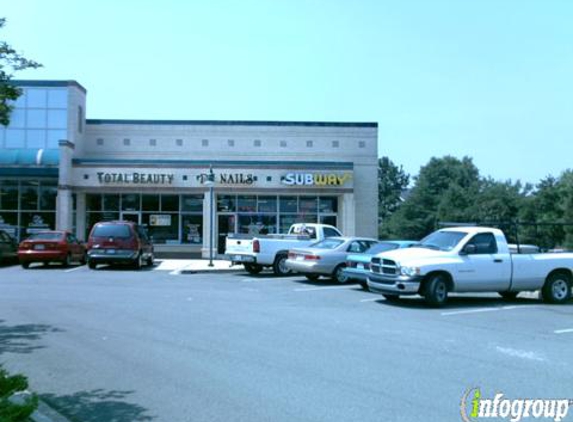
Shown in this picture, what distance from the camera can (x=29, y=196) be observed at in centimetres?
3216

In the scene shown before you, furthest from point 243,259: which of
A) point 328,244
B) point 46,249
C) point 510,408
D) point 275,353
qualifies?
point 510,408

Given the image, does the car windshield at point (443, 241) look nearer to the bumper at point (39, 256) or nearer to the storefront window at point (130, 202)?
the bumper at point (39, 256)

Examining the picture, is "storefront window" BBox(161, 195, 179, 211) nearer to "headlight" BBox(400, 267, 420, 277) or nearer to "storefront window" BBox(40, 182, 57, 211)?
"storefront window" BBox(40, 182, 57, 211)

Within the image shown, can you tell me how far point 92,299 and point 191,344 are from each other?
603cm

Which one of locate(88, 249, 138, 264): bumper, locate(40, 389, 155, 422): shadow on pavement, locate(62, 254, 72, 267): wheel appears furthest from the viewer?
locate(62, 254, 72, 267): wheel

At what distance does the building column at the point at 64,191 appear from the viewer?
30.1 meters

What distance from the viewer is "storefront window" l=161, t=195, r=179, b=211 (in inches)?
1273

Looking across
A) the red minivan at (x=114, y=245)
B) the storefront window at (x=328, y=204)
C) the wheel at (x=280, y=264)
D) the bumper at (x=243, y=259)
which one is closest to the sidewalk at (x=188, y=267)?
the red minivan at (x=114, y=245)

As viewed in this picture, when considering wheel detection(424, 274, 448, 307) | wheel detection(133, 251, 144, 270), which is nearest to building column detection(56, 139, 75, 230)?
wheel detection(133, 251, 144, 270)

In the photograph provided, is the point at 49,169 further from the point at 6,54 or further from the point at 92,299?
the point at 6,54

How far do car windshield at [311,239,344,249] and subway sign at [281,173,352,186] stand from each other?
11618 millimetres

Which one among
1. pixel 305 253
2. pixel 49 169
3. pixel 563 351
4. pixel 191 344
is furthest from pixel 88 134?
pixel 563 351

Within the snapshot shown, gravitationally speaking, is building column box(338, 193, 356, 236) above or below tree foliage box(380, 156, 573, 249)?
below

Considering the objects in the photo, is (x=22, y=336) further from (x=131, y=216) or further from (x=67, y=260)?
(x=131, y=216)
